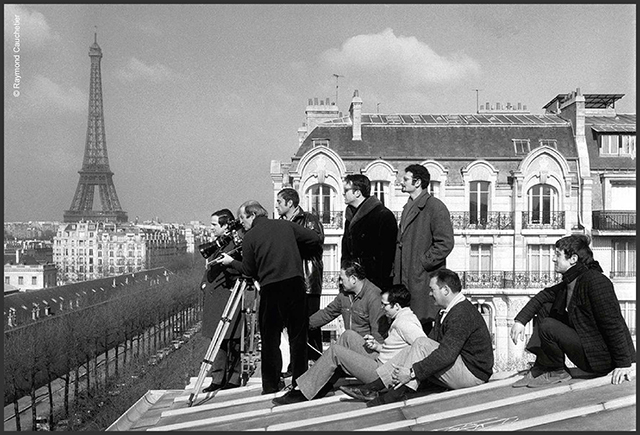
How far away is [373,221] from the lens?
6.60 meters

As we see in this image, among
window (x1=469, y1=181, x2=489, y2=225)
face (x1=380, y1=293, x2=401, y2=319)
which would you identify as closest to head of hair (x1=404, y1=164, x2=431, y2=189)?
face (x1=380, y1=293, x2=401, y2=319)

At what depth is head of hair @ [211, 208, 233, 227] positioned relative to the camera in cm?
693

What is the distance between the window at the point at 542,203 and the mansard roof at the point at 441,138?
1.49 metres

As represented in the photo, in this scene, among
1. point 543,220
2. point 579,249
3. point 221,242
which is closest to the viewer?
point 579,249

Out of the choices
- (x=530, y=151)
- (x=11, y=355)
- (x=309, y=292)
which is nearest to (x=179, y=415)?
(x=309, y=292)

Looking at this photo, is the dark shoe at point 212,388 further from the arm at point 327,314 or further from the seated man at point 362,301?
the seated man at point 362,301

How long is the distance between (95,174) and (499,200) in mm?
127565

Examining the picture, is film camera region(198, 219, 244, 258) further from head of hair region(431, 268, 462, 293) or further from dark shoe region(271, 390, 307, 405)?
head of hair region(431, 268, 462, 293)

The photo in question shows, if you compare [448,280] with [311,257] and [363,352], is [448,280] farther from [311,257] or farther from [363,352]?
[311,257]

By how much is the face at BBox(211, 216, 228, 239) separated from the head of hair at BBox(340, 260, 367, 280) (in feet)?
4.59

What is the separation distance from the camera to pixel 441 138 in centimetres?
2509

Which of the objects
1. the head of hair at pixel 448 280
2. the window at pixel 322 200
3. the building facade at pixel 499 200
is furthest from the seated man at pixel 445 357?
the window at pixel 322 200

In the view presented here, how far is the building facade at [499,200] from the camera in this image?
909 inches

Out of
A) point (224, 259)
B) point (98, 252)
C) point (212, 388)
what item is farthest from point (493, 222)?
point (98, 252)
